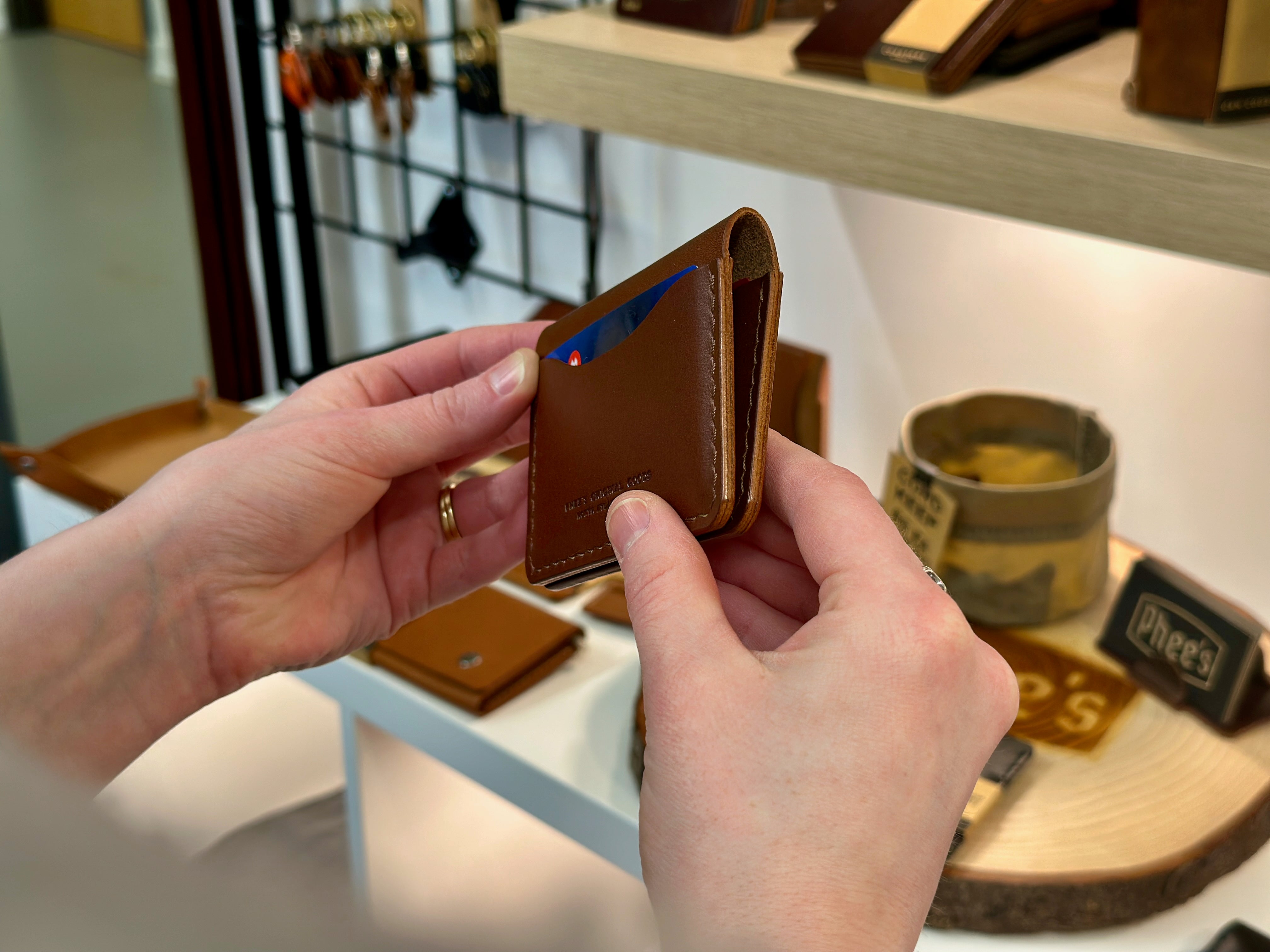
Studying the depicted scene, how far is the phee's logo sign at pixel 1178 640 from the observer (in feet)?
2.60

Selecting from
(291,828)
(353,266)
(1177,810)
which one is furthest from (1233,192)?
(353,266)

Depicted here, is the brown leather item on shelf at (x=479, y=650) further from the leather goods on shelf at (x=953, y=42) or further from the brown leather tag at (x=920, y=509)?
the leather goods on shelf at (x=953, y=42)

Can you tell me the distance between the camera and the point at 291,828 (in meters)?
1.18

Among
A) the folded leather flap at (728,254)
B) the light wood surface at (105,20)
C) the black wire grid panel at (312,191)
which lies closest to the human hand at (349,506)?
the folded leather flap at (728,254)

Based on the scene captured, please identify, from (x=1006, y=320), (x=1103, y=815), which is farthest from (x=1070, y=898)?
(x=1006, y=320)

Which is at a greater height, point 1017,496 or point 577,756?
point 1017,496

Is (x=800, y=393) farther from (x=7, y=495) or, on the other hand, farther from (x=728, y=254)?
(x=7, y=495)

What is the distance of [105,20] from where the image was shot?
6.32ft

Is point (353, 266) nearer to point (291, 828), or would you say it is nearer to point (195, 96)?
point (195, 96)

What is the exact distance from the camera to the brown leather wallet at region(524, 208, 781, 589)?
482 millimetres

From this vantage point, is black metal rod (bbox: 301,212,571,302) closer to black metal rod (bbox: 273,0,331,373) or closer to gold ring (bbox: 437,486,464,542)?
black metal rod (bbox: 273,0,331,373)

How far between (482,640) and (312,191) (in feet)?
3.53

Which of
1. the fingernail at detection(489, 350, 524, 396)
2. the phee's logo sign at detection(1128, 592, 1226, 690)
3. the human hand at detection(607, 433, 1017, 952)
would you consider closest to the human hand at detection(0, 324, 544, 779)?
the fingernail at detection(489, 350, 524, 396)

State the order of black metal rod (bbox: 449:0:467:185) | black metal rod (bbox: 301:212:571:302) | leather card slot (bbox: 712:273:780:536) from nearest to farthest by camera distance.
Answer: leather card slot (bbox: 712:273:780:536) < black metal rod (bbox: 449:0:467:185) < black metal rod (bbox: 301:212:571:302)
